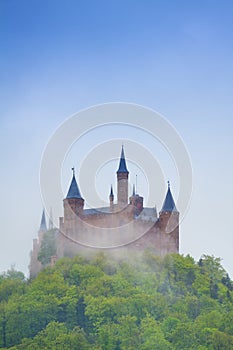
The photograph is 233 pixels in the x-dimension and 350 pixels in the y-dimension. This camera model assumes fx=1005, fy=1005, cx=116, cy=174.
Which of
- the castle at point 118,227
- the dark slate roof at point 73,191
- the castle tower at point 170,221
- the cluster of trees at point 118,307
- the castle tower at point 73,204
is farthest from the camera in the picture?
the dark slate roof at point 73,191

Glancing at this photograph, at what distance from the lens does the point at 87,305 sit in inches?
3519

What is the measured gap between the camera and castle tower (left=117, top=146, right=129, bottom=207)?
90438mm

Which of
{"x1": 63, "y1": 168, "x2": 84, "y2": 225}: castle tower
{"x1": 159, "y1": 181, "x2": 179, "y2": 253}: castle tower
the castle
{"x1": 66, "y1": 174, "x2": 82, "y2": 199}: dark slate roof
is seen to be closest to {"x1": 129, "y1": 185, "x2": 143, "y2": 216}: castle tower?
the castle

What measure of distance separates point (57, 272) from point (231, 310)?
53.4 feet

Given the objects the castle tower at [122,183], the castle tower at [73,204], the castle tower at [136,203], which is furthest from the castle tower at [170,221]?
the castle tower at [73,204]

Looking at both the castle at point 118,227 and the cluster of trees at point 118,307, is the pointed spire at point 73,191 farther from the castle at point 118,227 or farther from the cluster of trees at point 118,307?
the cluster of trees at point 118,307

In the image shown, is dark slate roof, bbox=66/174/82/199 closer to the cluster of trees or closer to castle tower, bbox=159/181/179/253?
the cluster of trees

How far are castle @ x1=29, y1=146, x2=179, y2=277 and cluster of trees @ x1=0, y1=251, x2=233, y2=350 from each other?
117cm

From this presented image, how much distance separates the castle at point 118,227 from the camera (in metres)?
90.1

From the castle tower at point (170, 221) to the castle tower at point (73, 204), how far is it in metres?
7.64

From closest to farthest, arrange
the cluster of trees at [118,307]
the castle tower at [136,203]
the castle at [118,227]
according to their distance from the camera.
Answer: the cluster of trees at [118,307] → the castle at [118,227] → the castle tower at [136,203]

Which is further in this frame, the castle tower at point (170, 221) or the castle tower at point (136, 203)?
the castle tower at point (170, 221)

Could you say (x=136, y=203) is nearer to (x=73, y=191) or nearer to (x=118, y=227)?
(x=118, y=227)

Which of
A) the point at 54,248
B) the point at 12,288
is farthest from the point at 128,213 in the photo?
the point at 12,288
